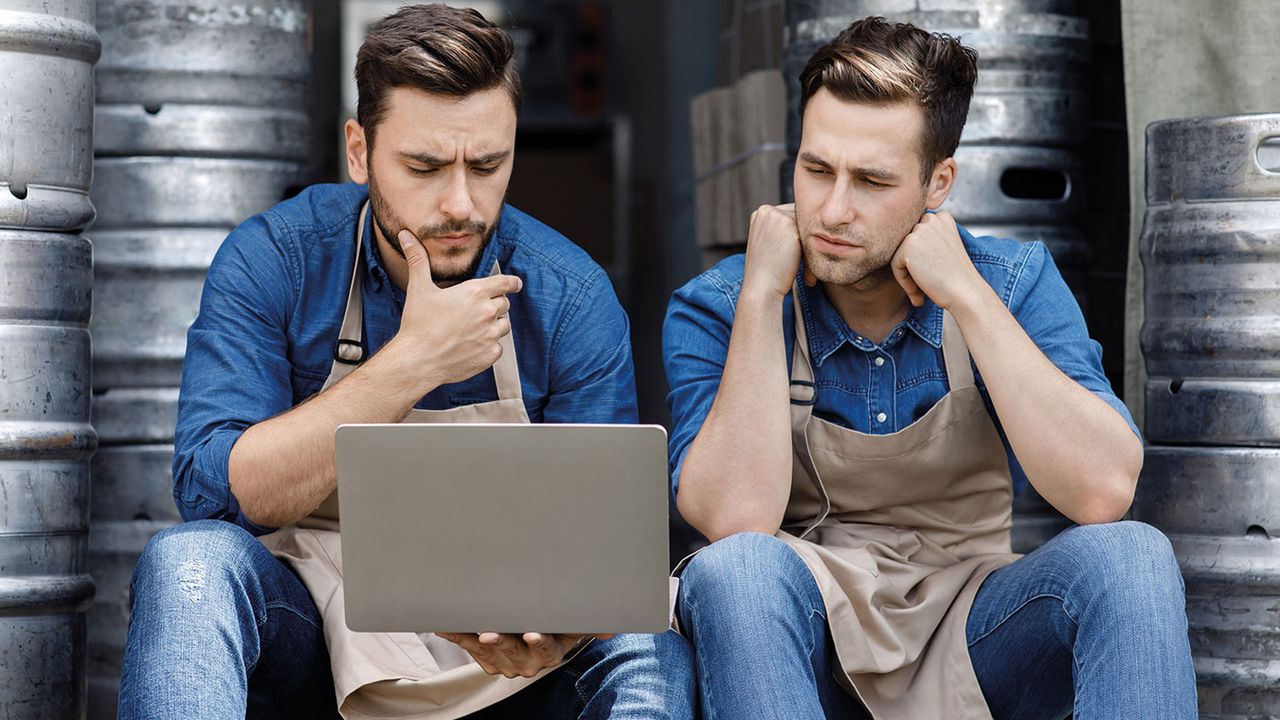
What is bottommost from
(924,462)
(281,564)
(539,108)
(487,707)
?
(487,707)

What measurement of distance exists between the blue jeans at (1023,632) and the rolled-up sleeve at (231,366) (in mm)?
674

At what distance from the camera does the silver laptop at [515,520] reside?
1894 millimetres

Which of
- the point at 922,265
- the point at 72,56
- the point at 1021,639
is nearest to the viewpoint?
the point at 1021,639

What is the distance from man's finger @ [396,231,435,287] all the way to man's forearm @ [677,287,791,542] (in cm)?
47

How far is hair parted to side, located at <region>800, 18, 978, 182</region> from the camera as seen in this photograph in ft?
7.83

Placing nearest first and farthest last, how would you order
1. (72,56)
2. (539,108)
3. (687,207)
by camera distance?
(72,56) < (687,207) < (539,108)

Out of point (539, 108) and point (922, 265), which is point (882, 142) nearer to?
point (922, 265)

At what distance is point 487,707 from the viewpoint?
226 centimetres

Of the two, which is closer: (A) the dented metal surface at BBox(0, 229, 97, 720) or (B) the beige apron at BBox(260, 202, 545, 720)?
(B) the beige apron at BBox(260, 202, 545, 720)

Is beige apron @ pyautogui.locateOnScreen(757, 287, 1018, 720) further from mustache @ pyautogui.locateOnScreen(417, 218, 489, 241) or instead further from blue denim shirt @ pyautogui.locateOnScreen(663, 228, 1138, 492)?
mustache @ pyautogui.locateOnScreen(417, 218, 489, 241)

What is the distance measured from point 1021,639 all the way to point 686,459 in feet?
1.73

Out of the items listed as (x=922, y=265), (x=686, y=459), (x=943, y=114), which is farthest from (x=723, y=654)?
(x=943, y=114)

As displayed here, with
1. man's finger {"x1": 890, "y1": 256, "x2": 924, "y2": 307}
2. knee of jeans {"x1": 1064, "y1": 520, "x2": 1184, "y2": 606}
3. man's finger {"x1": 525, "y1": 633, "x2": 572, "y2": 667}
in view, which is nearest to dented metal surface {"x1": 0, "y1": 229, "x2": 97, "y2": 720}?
man's finger {"x1": 525, "y1": 633, "x2": 572, "y2": 667}

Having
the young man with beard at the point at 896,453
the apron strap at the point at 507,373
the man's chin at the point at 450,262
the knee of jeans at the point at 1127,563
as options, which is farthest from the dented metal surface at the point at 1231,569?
the man's chin at the point at 450,262
